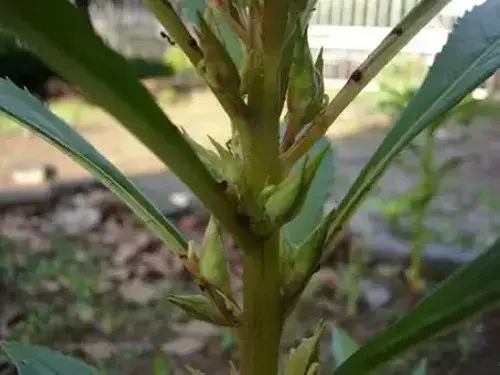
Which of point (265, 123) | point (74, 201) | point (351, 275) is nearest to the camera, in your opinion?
point (265, 123)

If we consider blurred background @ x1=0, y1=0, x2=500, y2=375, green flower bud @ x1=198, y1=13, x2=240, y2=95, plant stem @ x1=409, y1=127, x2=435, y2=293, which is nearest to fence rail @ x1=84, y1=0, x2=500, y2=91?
blurred background @ x1=0, y1=0, x2=500, y2=375

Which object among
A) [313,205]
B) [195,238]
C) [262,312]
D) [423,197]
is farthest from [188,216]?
[262,312]

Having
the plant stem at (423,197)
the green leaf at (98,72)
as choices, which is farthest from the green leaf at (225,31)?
the plant stem at (423,197)

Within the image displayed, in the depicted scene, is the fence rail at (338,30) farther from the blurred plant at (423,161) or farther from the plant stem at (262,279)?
the plant stem at (262,279)

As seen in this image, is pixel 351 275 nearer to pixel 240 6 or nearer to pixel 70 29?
pixel 240 6

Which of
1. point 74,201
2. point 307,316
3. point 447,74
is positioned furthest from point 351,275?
point 447,74

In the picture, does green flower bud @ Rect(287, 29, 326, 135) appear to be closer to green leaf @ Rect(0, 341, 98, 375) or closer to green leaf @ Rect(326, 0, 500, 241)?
green leaf @ Rect(326, 0, 500, 241)

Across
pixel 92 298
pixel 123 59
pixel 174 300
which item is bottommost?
pixel 92 298
